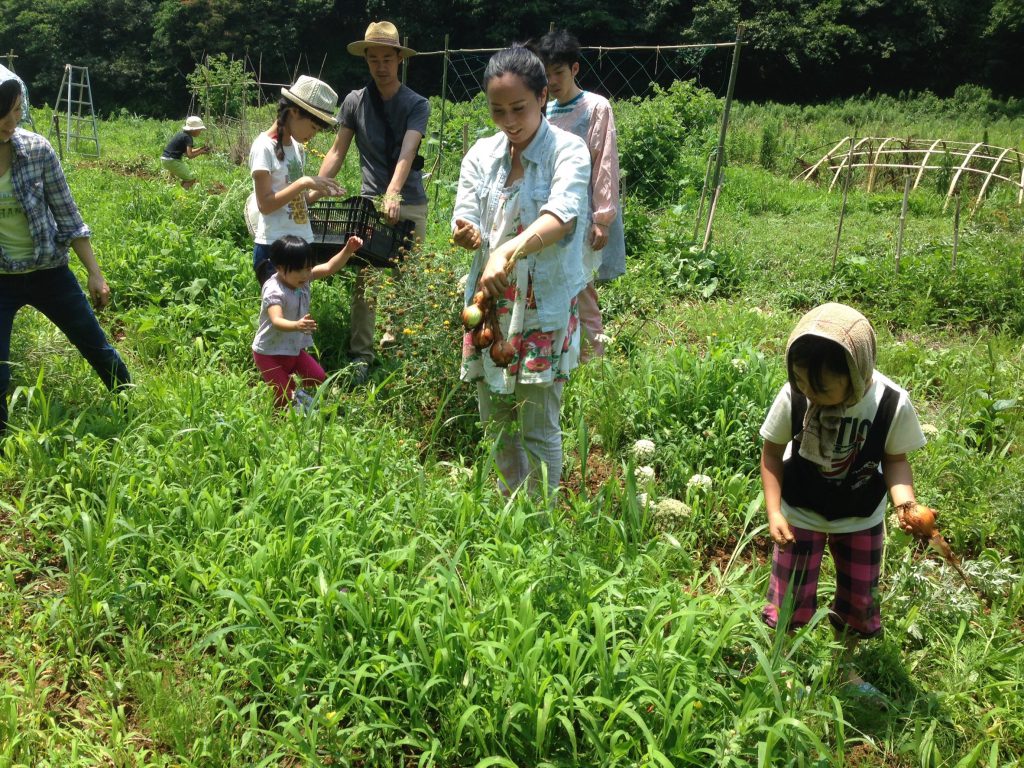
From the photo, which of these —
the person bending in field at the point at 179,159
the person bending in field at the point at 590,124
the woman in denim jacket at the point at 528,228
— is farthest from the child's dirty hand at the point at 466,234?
the person bending in field at the point at 179,159

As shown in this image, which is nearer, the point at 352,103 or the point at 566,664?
the point at 566,664

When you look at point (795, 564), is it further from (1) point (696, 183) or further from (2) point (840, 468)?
(1) point (696, 183)

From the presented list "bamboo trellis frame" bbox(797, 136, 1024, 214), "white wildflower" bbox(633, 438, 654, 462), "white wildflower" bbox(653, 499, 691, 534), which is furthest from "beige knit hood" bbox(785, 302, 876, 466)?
"bamboo trellis frame" bbox(797, 136, 1024, 214)

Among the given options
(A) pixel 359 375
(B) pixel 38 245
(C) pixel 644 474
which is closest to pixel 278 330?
(A) pixel 359 375

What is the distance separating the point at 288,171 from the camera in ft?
14.1

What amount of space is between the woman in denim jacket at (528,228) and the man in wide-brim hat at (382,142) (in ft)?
4.94

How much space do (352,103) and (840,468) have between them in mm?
3526

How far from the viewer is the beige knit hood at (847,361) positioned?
2.08 metres

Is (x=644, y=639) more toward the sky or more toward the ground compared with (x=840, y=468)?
more toward the ground

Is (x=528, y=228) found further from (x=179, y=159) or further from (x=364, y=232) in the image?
(x=179, y=159)

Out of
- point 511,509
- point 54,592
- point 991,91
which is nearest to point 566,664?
point 511,509

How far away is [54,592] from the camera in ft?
8.90

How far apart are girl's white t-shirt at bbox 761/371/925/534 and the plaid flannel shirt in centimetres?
300

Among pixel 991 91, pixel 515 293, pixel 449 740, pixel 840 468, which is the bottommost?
pixel 991 91
